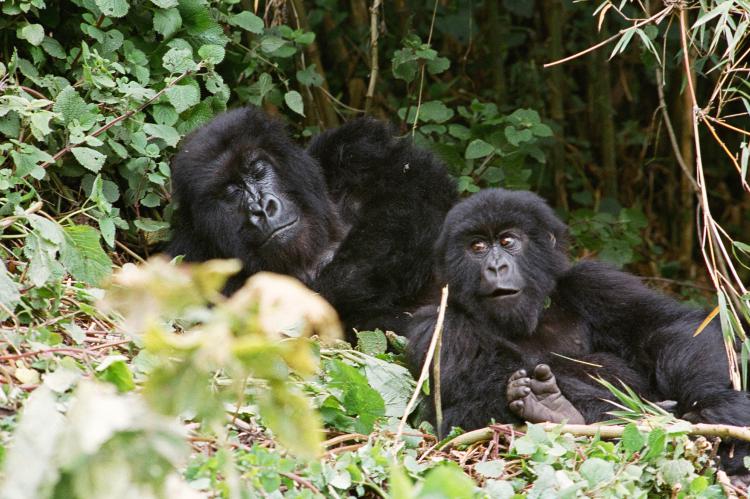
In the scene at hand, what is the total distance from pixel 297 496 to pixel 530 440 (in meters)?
0.88

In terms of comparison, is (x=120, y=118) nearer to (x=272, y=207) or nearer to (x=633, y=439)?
(x=272, y=207)

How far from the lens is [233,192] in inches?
177

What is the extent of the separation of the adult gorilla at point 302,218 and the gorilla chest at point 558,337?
2.44ft

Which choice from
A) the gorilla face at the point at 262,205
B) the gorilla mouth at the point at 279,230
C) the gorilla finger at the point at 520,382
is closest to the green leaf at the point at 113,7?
the gorilla face at the point at 262,205

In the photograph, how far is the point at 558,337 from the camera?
3.91 metres

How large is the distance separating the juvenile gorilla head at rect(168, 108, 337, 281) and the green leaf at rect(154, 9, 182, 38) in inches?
17.1

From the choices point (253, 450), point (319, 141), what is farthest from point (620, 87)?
point (253, 450)

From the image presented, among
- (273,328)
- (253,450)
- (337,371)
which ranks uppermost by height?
(273,328)

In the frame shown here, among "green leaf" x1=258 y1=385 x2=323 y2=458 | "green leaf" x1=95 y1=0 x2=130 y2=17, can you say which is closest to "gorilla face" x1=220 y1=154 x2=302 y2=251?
"green leaf" x1=95 y1=0 x2=130 y2=17

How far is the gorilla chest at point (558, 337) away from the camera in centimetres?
385

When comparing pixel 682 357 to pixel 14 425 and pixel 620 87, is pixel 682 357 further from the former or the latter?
pixel 620 87

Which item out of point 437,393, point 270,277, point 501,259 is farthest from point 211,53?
point 270,277

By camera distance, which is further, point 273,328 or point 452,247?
point 452,247

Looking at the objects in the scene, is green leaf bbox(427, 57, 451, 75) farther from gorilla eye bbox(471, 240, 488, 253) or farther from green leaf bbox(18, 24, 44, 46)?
green leaf bbox(18, 24, 44, 46)
